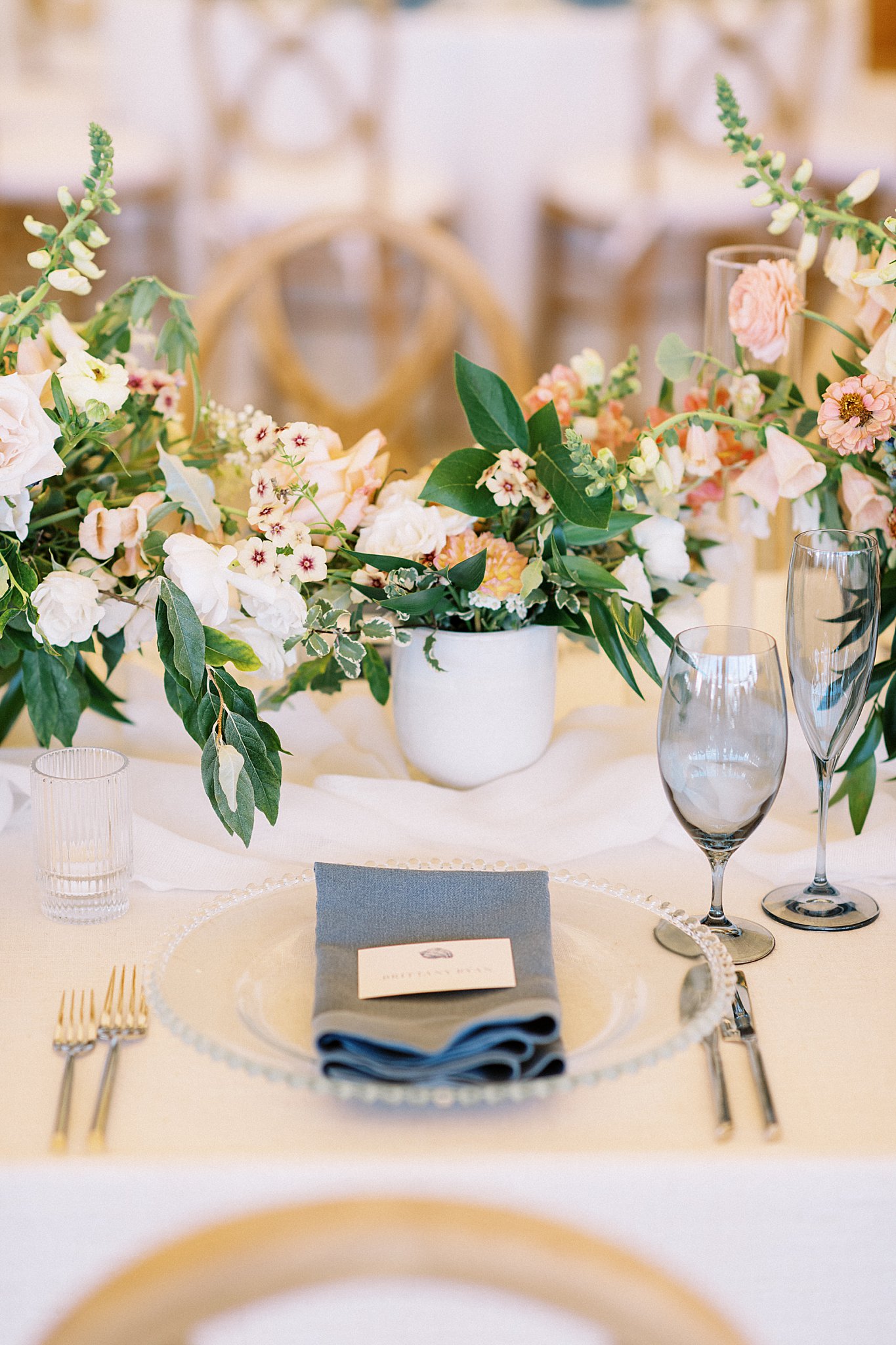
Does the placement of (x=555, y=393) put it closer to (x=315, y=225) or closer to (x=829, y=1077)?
(x=829, y=1077)

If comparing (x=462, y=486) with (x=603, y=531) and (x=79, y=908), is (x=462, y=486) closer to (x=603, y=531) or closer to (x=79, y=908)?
(x=603, y=531)

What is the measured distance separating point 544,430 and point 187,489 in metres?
0.24

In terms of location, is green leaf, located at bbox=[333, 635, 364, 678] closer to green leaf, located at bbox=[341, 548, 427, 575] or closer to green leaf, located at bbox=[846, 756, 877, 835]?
green leaf, located at bbox=[341, 548, 427, 575]

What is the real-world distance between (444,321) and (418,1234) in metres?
1.70

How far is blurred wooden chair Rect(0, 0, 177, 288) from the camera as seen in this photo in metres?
3.23

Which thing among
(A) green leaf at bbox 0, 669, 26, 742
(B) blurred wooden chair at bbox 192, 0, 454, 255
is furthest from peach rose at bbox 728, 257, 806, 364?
(B) blurred wooden chair at bbox 192, 0, 454, 255

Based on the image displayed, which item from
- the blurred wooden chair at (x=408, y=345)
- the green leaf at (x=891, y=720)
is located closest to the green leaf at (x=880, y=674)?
the green leaf at (x=891, y=720)

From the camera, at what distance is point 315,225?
74.8 inches

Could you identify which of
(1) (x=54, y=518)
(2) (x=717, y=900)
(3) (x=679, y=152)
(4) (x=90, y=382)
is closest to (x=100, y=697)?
(1) (x=54, y=518)

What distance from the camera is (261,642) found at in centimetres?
94

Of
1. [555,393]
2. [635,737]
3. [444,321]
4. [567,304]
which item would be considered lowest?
[635,737]

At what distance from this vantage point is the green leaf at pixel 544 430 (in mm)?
963

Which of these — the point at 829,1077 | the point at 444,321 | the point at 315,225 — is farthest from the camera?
the point at 444,321

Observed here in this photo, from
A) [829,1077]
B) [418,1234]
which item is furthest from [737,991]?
[418,1234]
